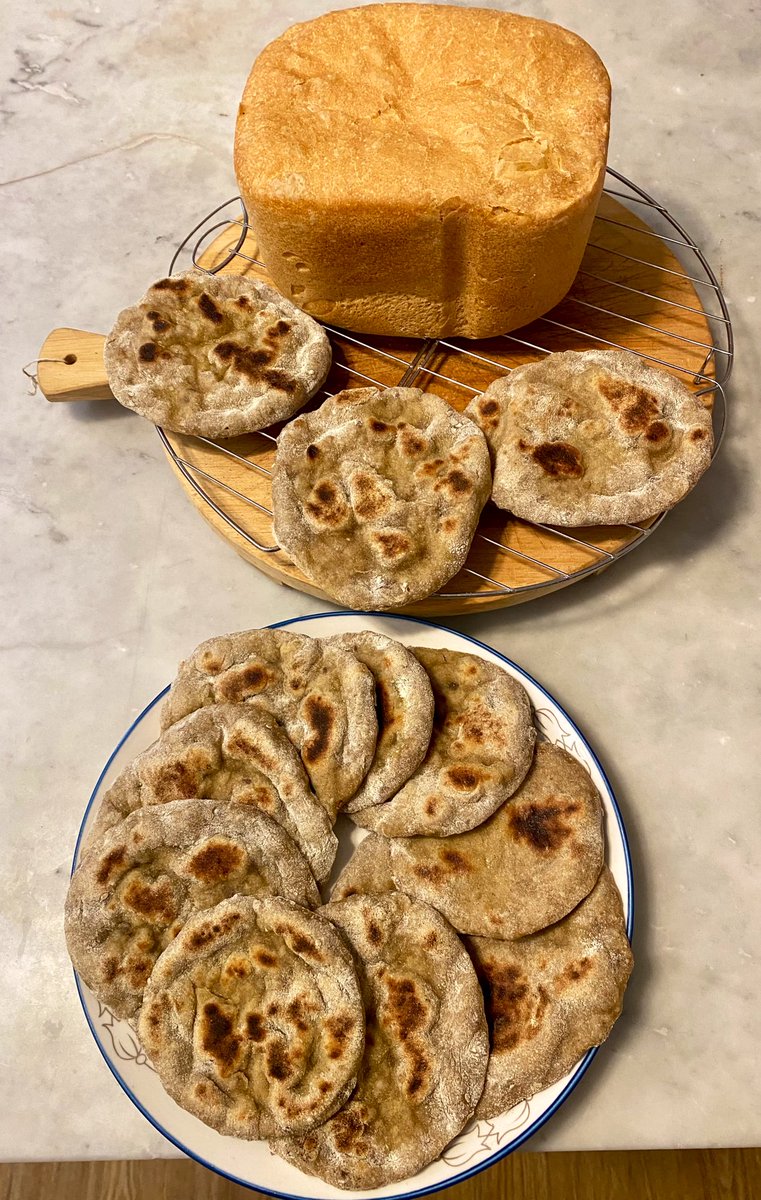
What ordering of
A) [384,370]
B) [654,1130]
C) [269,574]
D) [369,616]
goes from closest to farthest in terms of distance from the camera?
1. [654,1130]
2. [369,616]
3. [269,574]
4. [384,370]

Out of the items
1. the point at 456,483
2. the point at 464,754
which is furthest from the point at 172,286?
the point at 464,754

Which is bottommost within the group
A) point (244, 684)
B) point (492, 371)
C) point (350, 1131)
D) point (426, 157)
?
point (350, 1131)

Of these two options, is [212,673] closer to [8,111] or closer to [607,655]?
[607,655]

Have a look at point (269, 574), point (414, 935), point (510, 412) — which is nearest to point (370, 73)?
point (510, 412)

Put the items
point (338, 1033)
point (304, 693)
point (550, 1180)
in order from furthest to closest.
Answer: point (550, 1180) < point (304, 693) < point (338, 1033)

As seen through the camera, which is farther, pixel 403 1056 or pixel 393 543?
pixel 393 543

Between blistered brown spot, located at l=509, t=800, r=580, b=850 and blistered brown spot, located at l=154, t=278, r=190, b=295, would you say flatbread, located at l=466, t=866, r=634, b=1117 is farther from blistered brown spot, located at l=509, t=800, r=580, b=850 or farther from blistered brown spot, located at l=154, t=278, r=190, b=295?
blistered brown spot, located at l=154, t=278, r=190, b=295

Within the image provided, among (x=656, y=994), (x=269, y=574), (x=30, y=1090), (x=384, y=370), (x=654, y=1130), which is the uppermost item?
(x=384, y=370)

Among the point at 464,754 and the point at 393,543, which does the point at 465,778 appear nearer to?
the point at 464,754
